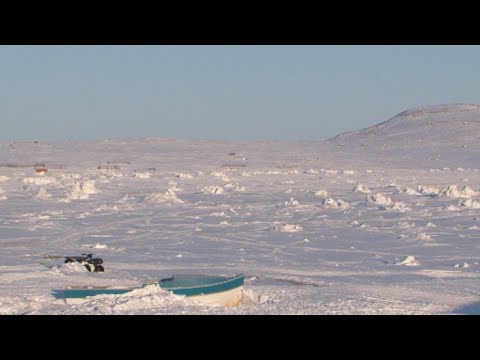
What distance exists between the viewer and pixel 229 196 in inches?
832

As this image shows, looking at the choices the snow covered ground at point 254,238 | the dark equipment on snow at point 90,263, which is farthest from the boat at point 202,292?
the dark equipment on snow at point 90,263

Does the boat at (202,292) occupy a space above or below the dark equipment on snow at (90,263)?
below

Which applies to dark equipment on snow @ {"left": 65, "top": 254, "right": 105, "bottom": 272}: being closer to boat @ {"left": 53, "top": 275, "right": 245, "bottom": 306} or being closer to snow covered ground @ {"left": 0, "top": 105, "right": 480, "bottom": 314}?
snow covered ground @ {"left": 0, "top": 105, "right": 480, "bottom": 314}

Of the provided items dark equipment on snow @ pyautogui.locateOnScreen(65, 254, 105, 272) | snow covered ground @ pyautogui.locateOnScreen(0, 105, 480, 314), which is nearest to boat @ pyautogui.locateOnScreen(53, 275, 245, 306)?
snow covered ground @ pyautogui.locateOnScreen(0, 105, 480, 314)

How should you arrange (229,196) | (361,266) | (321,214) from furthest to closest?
(229,196) → (321,214) → (361,266)

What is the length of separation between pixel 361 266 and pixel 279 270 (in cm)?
115

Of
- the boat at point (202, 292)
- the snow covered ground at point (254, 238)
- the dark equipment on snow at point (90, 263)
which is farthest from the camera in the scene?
the dark equipment on snow at point (90, 263)

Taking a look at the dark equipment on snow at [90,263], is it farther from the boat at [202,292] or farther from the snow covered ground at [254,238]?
the boat at [202,292]

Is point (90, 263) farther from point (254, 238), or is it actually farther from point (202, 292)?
point (254, 238)

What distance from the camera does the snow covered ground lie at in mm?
8766

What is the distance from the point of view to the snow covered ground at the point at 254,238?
8.77m
